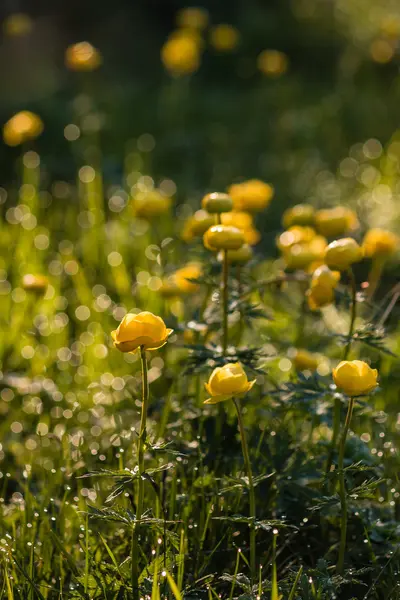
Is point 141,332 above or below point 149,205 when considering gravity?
above

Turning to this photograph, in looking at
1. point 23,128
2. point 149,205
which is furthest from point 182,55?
point 149,205

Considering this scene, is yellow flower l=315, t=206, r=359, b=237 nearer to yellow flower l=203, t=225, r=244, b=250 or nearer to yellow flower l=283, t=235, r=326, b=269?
yellow flower l=283, t=235, r=326, b=269

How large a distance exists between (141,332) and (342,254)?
470mm

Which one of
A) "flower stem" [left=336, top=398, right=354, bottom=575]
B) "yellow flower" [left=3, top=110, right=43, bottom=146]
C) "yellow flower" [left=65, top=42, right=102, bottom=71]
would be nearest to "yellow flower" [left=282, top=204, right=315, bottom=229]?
"flower stem" [left=336, top=398, right=354, bottom=575]

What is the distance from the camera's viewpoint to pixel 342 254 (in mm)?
1495

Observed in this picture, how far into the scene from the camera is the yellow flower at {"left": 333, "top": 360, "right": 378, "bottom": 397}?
4.07 feet

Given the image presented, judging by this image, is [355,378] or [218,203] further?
[218,203]

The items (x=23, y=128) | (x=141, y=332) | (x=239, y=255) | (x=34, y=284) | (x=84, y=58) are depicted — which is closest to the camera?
(x=141, y=332)

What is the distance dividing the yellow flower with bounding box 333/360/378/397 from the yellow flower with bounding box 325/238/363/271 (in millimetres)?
300

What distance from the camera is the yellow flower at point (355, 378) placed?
1241 millimetres

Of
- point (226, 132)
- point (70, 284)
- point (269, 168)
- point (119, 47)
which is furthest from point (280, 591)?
point (119, 47)

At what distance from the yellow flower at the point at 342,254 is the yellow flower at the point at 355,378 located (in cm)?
30

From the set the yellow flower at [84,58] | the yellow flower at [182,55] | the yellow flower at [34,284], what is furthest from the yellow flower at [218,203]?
the yellow flower at [182,55]

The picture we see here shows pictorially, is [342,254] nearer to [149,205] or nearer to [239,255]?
[239,255]
